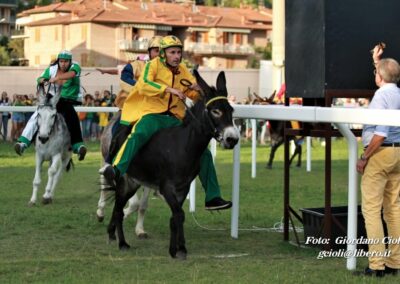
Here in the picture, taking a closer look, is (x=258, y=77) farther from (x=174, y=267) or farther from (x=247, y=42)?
(x=247, y=42)

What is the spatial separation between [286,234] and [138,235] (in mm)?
1829

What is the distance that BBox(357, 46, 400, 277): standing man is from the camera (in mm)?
8555

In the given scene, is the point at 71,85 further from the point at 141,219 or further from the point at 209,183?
the point at 209,183

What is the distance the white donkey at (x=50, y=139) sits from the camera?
593 inches

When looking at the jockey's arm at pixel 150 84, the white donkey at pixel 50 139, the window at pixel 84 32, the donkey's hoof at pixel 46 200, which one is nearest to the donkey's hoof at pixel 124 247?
the jockey's arm at pixel 150 84

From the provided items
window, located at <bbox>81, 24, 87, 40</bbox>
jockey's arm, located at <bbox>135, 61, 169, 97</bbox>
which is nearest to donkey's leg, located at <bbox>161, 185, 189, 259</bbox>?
jockey's arm, located at <bbox>135, 61, 169, 97</bbox>

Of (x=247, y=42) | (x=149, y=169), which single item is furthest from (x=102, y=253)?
(x=247, y=42)

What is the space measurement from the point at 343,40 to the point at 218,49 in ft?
354

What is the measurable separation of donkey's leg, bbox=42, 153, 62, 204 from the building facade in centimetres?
8779

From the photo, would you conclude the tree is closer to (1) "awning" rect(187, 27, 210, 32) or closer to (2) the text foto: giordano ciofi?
(1) "awning" rect(187, 27, 210, 32)

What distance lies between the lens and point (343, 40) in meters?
10.3

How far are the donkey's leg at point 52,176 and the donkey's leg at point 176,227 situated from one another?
19.2 feet

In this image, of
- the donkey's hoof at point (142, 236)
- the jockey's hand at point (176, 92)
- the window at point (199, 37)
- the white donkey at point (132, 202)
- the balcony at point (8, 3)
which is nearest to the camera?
the jockey's hand at point (176, 92)

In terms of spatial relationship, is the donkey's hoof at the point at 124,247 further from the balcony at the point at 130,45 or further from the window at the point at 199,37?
the window at the point at 199,37
